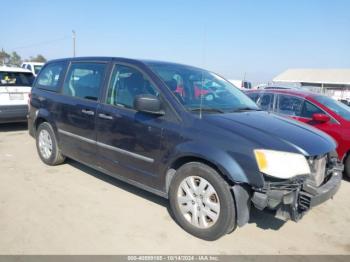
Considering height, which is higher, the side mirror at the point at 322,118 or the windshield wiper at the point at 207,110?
the windshield wiper at the point at 207,110

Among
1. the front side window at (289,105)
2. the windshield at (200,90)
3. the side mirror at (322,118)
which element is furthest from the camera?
the front side window at (289,105)

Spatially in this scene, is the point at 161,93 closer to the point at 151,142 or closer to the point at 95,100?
the point at 151,142

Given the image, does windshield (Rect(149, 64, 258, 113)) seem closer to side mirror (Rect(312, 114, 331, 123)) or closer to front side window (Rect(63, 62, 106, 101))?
front side window (Rect(63, 62, 106, 101))

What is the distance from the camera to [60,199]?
420cm

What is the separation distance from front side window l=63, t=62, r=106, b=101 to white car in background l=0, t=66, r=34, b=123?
11.8ft

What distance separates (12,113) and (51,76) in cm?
308

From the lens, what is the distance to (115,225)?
3.57m

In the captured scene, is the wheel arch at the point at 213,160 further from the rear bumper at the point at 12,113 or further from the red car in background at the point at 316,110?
the rear bumper at the point at 12,113

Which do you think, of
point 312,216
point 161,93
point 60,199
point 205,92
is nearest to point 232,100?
point 205,92

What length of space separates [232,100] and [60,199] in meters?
2.57

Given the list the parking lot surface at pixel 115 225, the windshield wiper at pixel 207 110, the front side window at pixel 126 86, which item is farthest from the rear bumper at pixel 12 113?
the windshield wiper at pixel 207 110

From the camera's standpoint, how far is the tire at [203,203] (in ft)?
10.2

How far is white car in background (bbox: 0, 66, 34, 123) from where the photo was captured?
7793 millimetres

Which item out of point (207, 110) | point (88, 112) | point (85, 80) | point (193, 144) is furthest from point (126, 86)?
point (193, 144)
